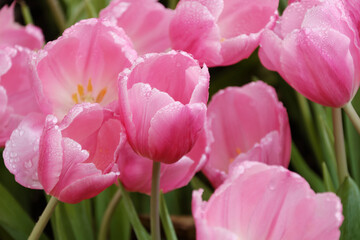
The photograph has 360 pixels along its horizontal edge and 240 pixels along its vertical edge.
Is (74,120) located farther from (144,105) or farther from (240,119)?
(240,119)

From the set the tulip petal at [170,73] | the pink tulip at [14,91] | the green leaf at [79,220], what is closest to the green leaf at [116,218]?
the green leaf at [79,220]

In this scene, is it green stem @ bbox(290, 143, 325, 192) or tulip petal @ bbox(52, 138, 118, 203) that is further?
green stem @ bbox(290, 143, 325, 192)

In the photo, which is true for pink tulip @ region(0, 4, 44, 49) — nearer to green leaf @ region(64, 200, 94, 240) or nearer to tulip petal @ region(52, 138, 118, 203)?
green leaf @ region(64, 200, 94, 240)

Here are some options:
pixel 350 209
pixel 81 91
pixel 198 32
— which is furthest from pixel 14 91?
pixel 350 209

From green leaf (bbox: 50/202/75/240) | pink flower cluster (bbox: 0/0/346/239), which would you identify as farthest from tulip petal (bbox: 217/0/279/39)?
green leaf (bbox: 50/202/75/240)

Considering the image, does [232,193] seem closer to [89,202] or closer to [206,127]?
[206,127]

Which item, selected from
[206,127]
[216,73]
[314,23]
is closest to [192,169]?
[206,127]
